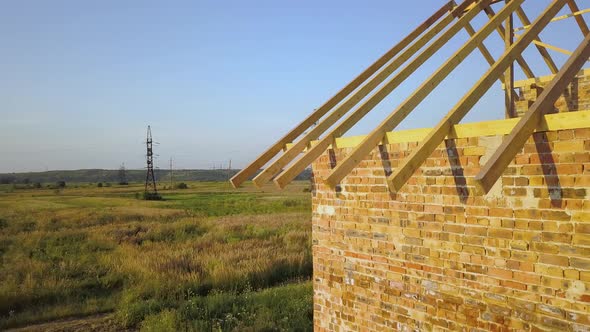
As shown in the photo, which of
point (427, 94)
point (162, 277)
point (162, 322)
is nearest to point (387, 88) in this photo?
point (427, 94)

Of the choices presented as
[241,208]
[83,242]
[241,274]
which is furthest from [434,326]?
[241,208]

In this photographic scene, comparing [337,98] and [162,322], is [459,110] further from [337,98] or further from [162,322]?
[162,322]

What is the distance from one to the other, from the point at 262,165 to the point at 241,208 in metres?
29.9

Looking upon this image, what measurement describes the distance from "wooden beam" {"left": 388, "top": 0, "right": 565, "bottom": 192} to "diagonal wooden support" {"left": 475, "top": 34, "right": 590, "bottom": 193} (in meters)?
0.48

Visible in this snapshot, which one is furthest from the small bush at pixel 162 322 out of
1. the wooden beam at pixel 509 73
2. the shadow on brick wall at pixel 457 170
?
the wooden beam at pixel 509 73

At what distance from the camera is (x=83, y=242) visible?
18.4 meters

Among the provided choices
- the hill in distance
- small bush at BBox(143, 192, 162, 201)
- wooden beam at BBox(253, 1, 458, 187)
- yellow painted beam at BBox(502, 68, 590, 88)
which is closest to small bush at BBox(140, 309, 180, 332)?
wooden beam at BBox(253, 1, 458, 187)

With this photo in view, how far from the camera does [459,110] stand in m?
3.60

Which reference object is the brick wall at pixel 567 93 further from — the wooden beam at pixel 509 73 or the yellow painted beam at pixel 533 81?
the wooden beam at pixel 509 73

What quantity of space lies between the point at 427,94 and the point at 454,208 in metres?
1.17

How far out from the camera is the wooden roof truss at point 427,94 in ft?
10.2

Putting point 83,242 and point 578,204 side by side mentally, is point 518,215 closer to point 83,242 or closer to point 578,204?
point 578,204

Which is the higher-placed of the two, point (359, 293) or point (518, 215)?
point (518, 215)

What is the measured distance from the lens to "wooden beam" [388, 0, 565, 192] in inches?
122
